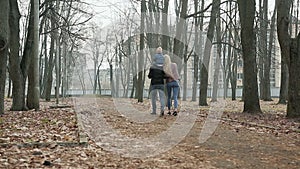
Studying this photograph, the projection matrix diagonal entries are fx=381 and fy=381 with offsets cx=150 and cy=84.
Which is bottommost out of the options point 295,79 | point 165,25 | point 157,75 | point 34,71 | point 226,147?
point 226,147

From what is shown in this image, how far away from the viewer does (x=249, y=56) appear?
1235 cm

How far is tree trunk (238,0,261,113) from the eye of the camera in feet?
40.1

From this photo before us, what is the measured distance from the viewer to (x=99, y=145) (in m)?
5.89

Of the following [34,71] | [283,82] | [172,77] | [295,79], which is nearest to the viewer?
[295,79]

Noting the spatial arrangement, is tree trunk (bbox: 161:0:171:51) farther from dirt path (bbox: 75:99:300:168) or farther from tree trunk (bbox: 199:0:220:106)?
dirt path (bbox: 75:99:300:168)

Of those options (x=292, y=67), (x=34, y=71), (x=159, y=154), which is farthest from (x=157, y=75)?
(x=159, y=154)

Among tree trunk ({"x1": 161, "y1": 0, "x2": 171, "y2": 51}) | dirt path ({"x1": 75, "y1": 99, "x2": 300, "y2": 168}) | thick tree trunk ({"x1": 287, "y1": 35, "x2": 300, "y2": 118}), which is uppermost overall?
tree trunk ({"x1": 161, "y1": 0, "x2": 171, "y2": 51})

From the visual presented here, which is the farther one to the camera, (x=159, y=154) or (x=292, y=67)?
(x=292, y=67)

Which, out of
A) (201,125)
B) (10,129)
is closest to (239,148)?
(201,125)

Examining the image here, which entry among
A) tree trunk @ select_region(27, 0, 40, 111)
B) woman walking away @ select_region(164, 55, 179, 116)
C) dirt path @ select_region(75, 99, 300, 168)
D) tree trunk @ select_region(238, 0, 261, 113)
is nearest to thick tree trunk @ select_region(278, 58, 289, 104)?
tree trunk @ select_region(238, 0, 261, 113)

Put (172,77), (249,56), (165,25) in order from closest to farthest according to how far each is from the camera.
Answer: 1. (172,77)
2. (249,56)
3. (165,25)

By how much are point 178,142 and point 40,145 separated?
2.20m

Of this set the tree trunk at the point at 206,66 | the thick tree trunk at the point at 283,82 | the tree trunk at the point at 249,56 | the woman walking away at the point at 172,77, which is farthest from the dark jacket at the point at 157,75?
the thick tree trunk at the point at 283,82

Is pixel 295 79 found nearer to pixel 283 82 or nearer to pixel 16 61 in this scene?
pixel 16 61
